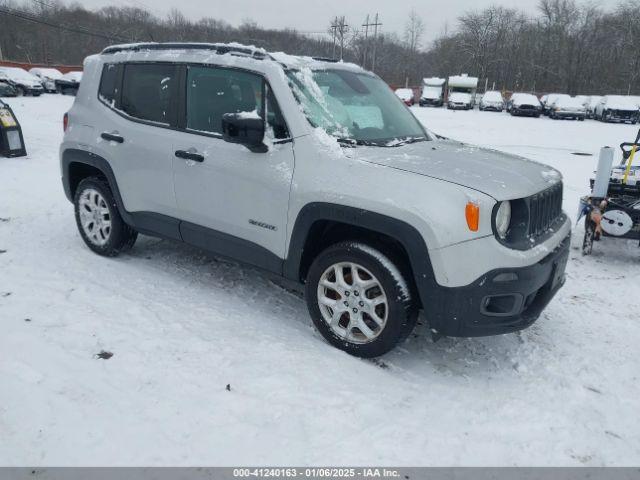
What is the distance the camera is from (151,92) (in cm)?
427

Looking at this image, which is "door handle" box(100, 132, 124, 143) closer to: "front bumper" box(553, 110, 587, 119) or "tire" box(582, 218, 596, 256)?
"tire" box(582, 218, 596, 256)

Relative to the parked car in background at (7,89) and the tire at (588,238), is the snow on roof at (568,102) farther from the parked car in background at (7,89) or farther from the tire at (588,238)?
the parked car in background at (7,89)

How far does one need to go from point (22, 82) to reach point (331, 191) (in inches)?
1236

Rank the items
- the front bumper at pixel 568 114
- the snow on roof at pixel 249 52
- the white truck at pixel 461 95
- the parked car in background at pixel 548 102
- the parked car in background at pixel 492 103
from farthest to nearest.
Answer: the white truck at pixel 461 95, the parked car in background at pixel 492 103, the parked car in background at pixel 548 102, the front bumper at pixel 568 114, the snow on roof at pixel 249 52

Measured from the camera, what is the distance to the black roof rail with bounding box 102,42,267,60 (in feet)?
12.2

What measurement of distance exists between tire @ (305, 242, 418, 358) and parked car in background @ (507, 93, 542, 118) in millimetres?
27969

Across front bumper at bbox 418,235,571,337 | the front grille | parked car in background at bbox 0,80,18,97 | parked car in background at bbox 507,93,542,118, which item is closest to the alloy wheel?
front bumper at bbox 418,235,571,337

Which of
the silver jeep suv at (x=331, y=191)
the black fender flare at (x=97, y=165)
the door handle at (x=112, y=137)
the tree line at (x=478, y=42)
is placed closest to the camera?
the silver jeep suv at (x=331, y=191)

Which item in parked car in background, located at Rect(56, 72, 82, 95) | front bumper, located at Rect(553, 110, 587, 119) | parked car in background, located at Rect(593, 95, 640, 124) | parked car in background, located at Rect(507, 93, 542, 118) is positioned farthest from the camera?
parked car in background, located at Rect(56, 72, 82, 95)

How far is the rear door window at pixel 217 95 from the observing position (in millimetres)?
3598

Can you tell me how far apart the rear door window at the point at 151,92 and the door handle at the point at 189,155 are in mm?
323

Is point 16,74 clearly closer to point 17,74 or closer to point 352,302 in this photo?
point 17,74

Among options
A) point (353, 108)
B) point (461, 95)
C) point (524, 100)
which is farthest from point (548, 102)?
point (353, 108)

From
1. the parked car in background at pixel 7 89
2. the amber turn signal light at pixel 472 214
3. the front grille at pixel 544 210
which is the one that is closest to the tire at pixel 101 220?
the amber turn signal light at pixel 472 214
